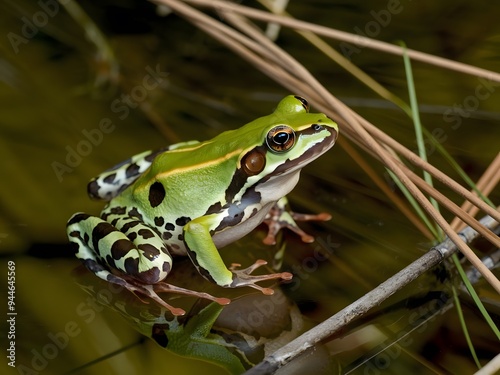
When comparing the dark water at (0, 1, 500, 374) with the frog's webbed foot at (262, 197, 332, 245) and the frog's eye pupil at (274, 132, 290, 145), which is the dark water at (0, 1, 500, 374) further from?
the frog's eye pupil at (274, 132, 290, 145)

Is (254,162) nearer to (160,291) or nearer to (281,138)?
(281,138)

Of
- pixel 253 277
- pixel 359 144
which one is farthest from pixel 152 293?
pixel 359 144

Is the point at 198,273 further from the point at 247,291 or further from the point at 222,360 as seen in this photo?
the point at 222,360

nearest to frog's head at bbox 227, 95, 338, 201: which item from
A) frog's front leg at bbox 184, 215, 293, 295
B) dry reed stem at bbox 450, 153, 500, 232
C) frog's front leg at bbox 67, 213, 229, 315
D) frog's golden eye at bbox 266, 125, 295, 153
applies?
frog's golden eye at bbox 266, 125, 295, 153

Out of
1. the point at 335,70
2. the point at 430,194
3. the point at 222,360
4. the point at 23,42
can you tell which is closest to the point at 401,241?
the point at 430,194

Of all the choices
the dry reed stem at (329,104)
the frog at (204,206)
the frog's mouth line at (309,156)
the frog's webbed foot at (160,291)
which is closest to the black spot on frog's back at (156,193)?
the frog at (204,206)

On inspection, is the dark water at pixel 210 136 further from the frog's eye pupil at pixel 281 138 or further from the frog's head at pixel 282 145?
the frog's eye pupil at pixel 281 138
